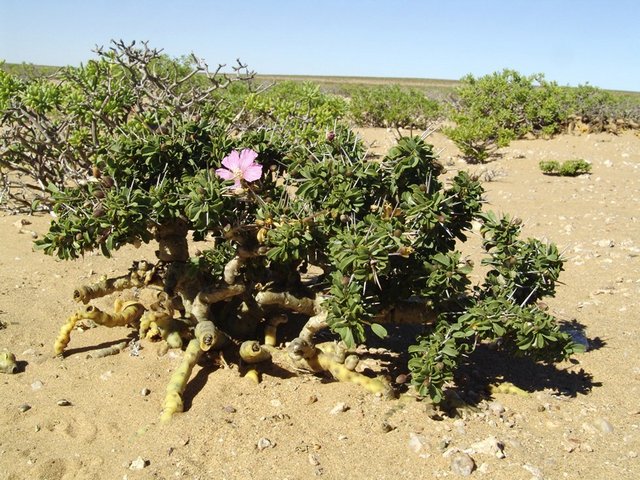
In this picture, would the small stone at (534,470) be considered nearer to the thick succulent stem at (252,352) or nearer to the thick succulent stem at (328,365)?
the thick succulent stem at (328,365)

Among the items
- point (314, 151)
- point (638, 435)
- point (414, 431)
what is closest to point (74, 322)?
point (314, 151)

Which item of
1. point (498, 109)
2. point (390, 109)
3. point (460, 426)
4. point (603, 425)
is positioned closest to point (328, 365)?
point (460, 426)

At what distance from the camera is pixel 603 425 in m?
3.32

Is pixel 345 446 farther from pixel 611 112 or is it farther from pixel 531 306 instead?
pixel 611 112

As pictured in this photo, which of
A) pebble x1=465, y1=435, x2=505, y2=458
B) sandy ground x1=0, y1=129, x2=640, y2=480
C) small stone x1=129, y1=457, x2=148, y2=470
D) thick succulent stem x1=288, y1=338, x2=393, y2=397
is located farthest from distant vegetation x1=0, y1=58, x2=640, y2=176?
small stone x1=129, y1=457, x2=148, y2=470

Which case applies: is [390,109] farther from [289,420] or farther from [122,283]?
[289,420]

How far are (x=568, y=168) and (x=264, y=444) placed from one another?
973cm

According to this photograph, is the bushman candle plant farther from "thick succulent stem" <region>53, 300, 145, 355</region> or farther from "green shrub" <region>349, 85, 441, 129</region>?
"green shrub" <region>349, 85, 441, 129</region>

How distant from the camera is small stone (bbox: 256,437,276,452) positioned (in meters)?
3.15

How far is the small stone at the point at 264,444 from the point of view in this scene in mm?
3154

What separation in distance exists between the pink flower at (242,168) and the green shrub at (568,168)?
9688 mm

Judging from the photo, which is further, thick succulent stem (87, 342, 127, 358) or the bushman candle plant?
thick succulent stem (87, 342, 127, 358)

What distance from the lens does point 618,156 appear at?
13.2 m

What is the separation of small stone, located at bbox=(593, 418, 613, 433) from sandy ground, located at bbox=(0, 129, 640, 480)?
0.02 metres
